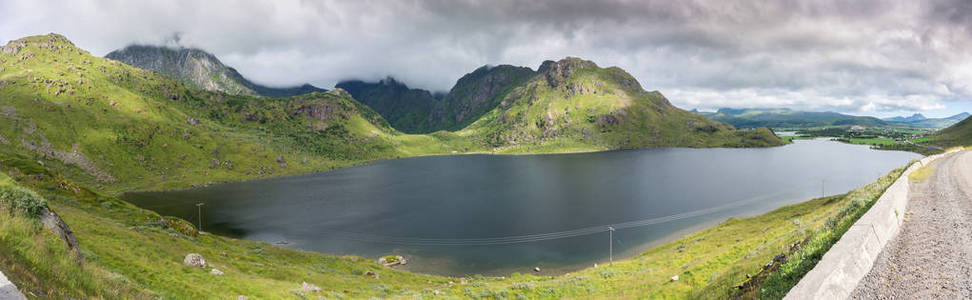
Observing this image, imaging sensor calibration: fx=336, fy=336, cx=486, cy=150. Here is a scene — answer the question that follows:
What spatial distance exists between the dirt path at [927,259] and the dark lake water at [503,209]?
54.1 meters

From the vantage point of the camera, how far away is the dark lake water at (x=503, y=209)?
7856 cm

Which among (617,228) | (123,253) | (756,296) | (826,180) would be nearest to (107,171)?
(123,253)

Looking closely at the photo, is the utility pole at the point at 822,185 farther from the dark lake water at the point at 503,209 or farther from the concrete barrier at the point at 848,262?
the concrete barrier at the point at 848,262

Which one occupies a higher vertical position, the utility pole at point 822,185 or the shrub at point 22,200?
the shrub at point 22,200

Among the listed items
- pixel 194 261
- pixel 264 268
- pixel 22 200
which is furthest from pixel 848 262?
pixel 264 268

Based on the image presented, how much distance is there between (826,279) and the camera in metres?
8.59

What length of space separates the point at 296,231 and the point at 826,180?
20475 cm

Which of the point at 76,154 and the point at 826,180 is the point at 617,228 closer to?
the point at 826,180

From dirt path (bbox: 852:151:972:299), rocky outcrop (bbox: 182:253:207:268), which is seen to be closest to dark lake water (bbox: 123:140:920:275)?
rocky outcrop (bbox: 182:253:207:268)

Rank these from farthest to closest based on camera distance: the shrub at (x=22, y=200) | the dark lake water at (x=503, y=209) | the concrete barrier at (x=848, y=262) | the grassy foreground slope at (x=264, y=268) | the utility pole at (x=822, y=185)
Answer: the utility pole at (x=822, y=185)
the dark lake water at (x=503, y=209)
the shrub at (x=22, y=200)
the grassy foreground slope at (x=264, y=268)
the concrete barrier at (x=848, y=262)

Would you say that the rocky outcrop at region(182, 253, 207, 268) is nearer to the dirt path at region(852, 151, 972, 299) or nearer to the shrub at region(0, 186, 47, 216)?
the shrub at region(0, 186, 47, 216)

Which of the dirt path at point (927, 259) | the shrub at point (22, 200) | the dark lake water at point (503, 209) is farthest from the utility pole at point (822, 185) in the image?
the shrub at point (22, 200)

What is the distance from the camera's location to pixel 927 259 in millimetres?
11477

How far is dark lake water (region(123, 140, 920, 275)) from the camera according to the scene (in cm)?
7856
